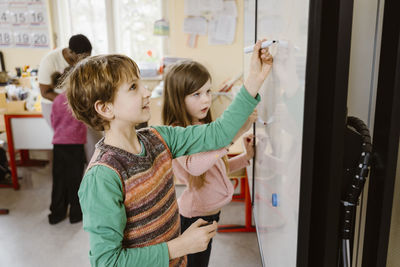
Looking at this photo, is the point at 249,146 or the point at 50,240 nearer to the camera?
the point at 249,146

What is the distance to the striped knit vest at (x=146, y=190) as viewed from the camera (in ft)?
2.77

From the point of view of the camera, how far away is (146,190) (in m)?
0.88

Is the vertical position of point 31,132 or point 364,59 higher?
point 364,59

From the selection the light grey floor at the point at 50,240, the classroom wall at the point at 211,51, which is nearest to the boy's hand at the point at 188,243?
the light grey floor at the point at 50,240

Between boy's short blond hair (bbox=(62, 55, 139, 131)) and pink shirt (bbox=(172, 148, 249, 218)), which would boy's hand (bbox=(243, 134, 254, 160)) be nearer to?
pink shirt (bbox=(172, 148, 249, 218))

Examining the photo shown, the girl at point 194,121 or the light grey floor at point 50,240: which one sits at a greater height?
the girl at point 194,121

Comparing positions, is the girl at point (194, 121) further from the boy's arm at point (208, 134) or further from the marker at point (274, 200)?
the marker at point (274, 200)

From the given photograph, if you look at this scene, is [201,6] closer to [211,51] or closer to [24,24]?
[211,51]

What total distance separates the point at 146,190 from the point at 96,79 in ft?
0.95

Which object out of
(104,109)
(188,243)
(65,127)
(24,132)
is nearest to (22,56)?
(24,132)

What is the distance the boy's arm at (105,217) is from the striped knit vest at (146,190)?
0.04m

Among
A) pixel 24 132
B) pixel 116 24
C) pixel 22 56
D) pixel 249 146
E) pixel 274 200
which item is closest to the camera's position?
pixel 274 200

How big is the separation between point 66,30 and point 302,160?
3.82m

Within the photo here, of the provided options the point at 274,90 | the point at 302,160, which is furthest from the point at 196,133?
the point at 302,160
